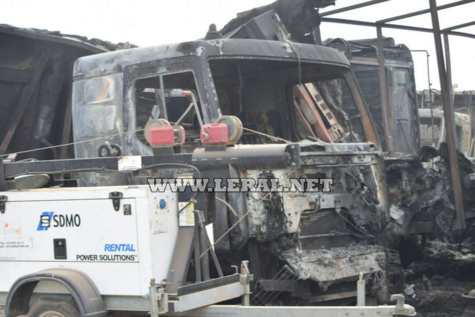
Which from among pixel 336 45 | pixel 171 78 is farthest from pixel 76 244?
pixel 336 45

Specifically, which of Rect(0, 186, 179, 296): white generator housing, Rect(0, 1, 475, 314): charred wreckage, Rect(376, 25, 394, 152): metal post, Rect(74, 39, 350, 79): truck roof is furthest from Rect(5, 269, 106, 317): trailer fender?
Rect(376, 25, 394, 152): metal post

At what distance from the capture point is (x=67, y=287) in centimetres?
472

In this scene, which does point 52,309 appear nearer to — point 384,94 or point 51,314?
point 51,314

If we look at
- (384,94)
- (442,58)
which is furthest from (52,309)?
(384,94)

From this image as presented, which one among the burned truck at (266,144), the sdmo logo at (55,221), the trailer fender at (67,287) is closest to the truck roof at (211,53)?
the burned truck at (266,144)

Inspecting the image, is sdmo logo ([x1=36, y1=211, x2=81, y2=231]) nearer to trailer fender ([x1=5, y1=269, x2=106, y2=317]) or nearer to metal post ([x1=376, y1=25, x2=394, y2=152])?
trailer fender ([x1=5, y1=269, x2=106, y2=317])

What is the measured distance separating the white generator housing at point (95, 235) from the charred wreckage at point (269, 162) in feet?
0.99

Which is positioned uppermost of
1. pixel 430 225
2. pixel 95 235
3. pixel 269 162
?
pixel 269 162

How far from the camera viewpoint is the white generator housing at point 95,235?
4.67 m

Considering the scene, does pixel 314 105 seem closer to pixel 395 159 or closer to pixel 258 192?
pixel 395 159

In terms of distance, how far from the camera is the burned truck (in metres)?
5.76

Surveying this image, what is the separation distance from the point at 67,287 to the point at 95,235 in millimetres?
385

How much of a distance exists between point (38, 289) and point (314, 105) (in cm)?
368

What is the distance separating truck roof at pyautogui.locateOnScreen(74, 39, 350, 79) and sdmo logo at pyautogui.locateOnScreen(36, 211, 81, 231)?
6.28ft
